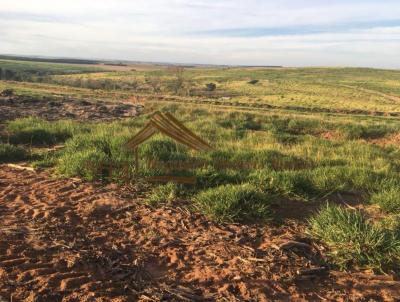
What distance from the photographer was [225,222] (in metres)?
4.36

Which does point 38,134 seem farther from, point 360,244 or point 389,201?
point 360,244

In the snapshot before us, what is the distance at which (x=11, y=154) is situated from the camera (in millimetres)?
7203

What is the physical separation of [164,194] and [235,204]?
0.95 m

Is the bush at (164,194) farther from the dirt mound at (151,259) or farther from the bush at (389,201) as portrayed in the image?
the bush at (389,201)

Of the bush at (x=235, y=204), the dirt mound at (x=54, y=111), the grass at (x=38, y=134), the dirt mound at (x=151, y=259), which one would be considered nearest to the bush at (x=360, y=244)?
the dirt mound at (x=151, y=259)

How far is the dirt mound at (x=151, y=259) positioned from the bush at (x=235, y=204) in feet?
0.46

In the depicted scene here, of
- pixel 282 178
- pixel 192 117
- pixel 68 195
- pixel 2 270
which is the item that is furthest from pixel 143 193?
pixel 192 117

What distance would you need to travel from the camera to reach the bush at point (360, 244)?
139 inches

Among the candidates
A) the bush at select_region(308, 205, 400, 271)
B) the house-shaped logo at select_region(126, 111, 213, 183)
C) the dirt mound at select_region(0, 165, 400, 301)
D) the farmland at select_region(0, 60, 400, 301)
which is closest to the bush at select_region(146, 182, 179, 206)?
the farmland at select_region(0, 60, 400, 301)

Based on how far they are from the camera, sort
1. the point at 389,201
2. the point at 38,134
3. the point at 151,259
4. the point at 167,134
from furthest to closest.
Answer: the point at 38,134, the point at 167,134, the point at 389,201, the point at 151,259

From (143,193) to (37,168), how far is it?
1991 millimetres

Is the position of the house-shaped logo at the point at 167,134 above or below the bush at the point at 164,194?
above

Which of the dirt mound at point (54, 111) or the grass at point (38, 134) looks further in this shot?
the dirt mound at point (54, 111)

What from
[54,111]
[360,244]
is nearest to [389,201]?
[360,244]
